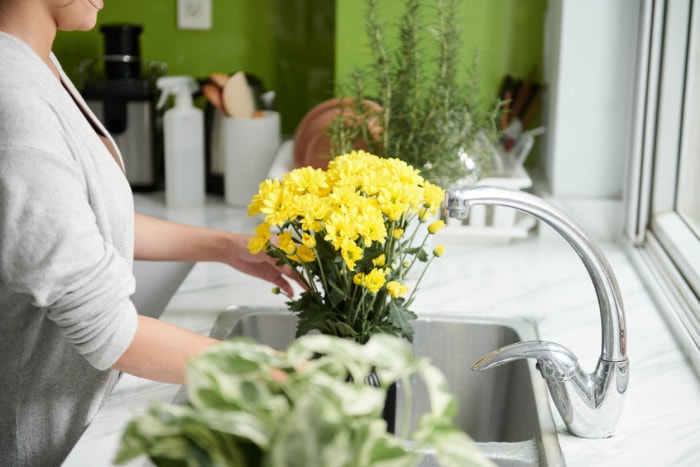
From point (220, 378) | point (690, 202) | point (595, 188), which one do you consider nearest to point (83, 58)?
point (595, 188)

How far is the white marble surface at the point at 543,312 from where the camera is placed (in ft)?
3.32

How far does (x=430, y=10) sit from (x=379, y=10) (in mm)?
104

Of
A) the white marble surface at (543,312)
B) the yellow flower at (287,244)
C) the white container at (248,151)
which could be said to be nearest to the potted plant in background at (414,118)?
the white marble surface at (543,312)

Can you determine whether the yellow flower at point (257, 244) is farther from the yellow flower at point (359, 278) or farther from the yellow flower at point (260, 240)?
the yellow flower at point (359, 278)

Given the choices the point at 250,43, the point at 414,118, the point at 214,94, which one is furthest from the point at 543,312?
the point at 250,43

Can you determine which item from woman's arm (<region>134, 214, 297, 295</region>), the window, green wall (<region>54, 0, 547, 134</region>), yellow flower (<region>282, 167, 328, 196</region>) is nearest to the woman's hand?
woman's arm (<region>134, 214, 297, 295</region>)

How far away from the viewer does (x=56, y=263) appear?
83 cm

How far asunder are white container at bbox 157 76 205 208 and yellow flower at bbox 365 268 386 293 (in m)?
1.10

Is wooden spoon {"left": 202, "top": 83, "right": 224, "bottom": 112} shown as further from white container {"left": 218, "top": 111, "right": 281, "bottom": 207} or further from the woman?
the woman

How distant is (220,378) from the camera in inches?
20.9

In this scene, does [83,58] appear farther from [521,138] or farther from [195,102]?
[521,138]

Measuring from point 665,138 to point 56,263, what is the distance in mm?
1195

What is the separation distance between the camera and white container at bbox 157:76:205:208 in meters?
1.96

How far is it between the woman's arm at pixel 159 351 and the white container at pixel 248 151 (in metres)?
1.06
